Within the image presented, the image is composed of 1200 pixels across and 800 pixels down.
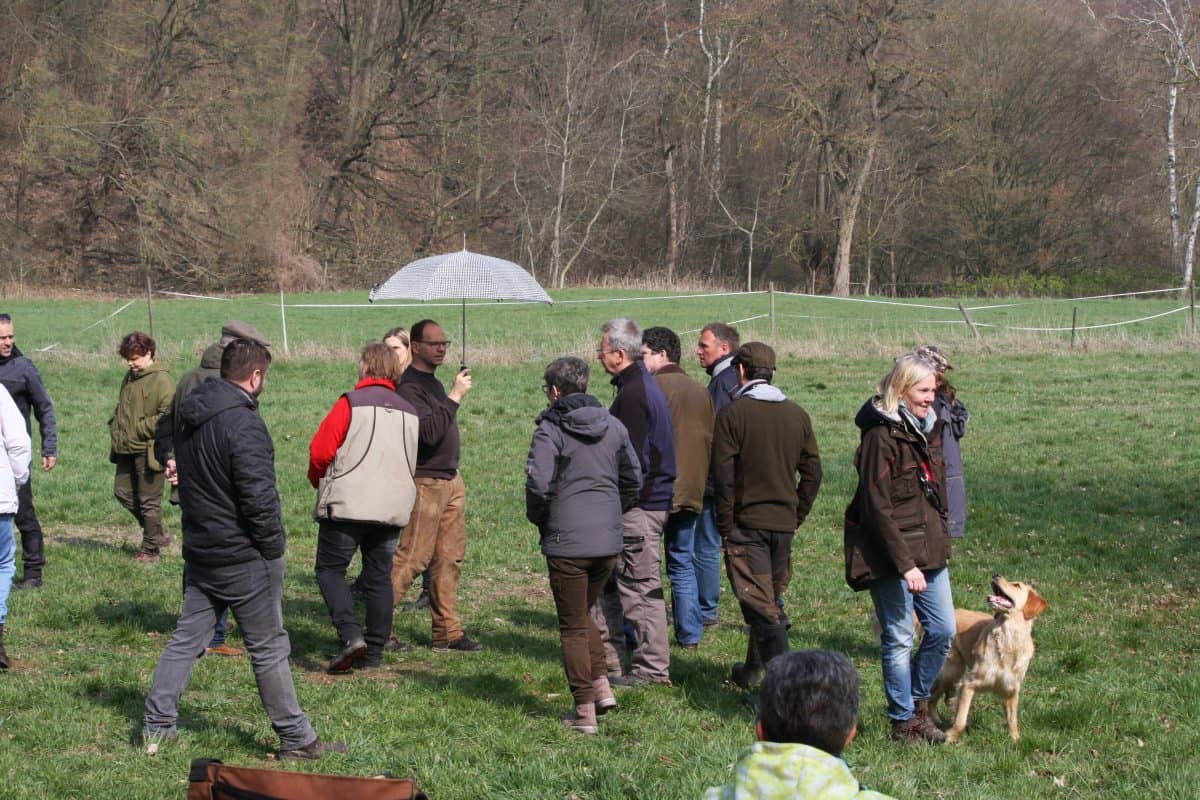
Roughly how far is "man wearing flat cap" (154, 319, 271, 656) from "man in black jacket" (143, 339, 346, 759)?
881mm

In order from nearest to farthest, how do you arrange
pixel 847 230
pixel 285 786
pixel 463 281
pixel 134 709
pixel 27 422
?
pixel 285 786
pixel 134 709
pixel 27 422
pixel 463 281
pixel 847 230

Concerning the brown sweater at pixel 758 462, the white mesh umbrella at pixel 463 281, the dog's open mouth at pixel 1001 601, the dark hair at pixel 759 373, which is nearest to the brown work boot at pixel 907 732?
the dog's open mouth at pixel 1001 601

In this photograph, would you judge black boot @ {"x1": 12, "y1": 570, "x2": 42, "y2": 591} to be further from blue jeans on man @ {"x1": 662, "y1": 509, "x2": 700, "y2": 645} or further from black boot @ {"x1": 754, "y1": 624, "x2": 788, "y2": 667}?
black boot @ {"x1": 754, "y1": 624, "x2": 788, "y2": 667}

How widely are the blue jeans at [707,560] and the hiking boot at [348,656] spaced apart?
2091 mm

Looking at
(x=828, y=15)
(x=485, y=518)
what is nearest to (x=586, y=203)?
(x=828, y=15)

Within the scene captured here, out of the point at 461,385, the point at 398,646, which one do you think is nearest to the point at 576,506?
the point at 461,385

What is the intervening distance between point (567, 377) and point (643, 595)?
137 cm

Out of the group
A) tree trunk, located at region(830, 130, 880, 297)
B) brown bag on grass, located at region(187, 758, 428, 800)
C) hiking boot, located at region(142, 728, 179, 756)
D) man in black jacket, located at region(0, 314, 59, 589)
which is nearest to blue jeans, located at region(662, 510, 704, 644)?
hiking boot, located at region(142, 728, 179, 756)

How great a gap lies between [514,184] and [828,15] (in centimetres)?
1434

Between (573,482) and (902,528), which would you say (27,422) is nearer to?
(573,482)

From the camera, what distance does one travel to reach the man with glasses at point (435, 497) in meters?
7.11

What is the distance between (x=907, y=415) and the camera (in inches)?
213

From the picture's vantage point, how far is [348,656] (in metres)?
6.67

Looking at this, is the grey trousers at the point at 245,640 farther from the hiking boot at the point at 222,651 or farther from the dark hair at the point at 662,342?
the dark hair at the point at 662,342
